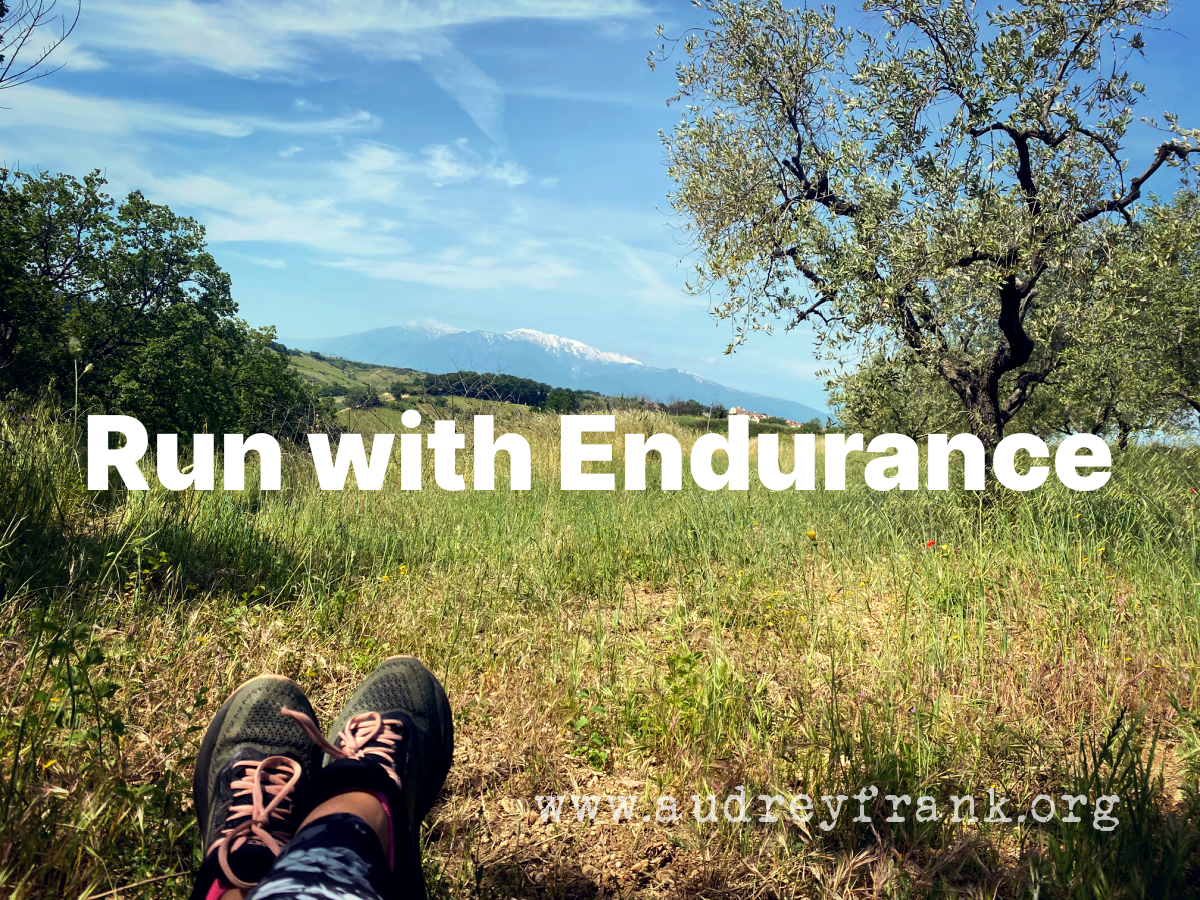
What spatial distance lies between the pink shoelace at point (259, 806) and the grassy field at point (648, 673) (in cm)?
29

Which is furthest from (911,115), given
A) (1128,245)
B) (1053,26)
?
(1128,245)

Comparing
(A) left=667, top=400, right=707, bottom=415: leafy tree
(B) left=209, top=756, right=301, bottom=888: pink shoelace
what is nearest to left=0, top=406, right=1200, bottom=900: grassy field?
(B) left=209, top=756, right=301, bottom=888: pink shoelace

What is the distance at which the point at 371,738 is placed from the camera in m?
2.23

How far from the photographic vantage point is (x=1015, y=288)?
638 cm

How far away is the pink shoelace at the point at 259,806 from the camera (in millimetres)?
1748

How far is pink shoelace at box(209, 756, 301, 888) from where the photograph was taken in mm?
1748

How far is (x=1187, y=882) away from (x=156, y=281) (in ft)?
109

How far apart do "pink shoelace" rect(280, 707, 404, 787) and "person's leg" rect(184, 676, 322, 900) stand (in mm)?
112

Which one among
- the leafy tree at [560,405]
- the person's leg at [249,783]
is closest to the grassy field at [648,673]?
the person's leg at [249,783]

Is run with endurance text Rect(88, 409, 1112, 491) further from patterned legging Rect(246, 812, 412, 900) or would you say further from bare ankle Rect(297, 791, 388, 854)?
patterned legging Rect(246, 812, 412, 900)

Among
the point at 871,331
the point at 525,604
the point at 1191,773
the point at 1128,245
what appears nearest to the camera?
the point at 1191,773

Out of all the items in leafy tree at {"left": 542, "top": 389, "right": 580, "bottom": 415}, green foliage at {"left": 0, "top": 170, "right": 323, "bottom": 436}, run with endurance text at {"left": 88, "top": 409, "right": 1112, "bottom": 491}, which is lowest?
run with endurance text at {"left": 88, "top": 409, "right": 1112, "bottom": 491}

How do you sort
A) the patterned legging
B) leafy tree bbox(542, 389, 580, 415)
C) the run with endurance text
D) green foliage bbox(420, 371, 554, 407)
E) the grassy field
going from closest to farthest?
the patterned legging < the grassy field < the run with endurance text < green foliage bbox(420, 371, 554, 407) < leafy tree bbox(542, 389, 580, 415)

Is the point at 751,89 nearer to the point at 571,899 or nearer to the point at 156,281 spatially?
the point at 571,899
